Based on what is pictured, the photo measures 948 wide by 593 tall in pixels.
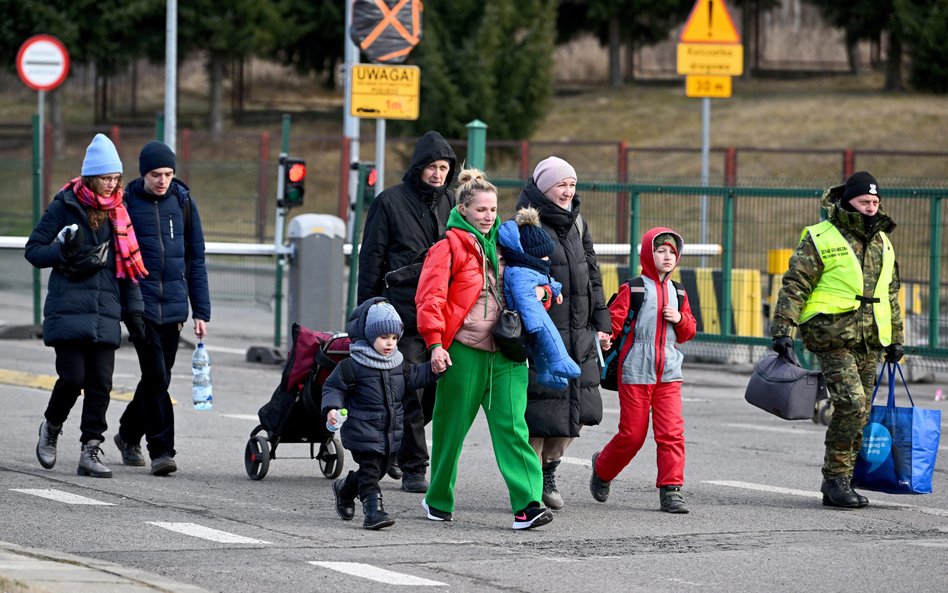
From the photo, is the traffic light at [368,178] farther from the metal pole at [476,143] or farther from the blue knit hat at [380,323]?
the blue knit hat at [380,323]

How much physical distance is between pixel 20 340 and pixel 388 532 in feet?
35.9

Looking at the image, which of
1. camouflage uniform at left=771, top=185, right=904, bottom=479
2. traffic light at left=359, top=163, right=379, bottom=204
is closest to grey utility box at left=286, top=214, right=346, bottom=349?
traffic light at left=359, top=163, right=379, bottom=204

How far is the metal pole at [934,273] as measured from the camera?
1566 cm

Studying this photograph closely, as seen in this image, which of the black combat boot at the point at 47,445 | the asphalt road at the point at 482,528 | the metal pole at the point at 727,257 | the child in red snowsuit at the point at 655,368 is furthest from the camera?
the metal pole at the point at 727,257

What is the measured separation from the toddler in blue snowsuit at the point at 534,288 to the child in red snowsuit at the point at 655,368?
723 mm

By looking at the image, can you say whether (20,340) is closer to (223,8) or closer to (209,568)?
(209,568)

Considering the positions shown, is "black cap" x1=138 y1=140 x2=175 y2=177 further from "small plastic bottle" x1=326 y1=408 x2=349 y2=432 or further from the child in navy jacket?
"small plastic bottle" x1=326 y1=408 x2=349 y2=432

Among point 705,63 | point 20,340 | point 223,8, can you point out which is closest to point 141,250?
point 20,340

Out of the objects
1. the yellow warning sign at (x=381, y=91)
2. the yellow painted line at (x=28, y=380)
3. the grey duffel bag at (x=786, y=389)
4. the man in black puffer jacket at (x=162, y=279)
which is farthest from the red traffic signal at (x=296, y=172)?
the grey duffel bag at (x=786, y=389)

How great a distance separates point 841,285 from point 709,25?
37.8ft

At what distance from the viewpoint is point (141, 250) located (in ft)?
32.3

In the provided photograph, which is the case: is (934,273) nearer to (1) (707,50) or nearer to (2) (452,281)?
(1) (707,50)

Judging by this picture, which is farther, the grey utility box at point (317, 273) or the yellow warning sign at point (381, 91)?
the grey utility box at point (317, 273)

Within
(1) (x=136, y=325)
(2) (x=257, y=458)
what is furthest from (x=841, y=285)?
(1) (x=136, y=325)
